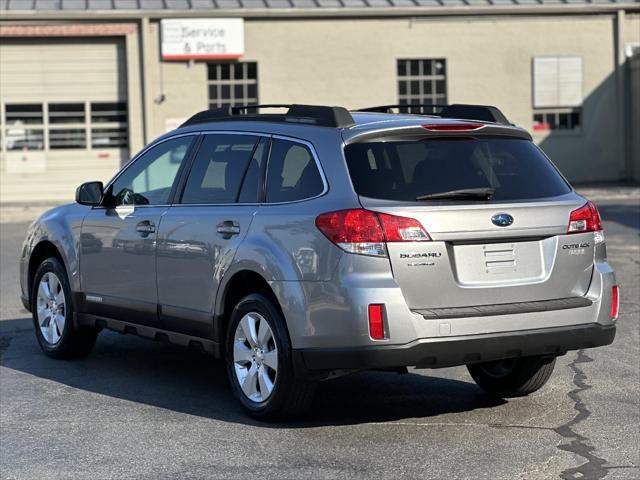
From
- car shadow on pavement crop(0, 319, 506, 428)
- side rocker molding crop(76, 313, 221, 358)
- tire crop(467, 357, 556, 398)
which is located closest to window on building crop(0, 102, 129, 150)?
car shadow on pavement crop(0, 319, 506, 428)

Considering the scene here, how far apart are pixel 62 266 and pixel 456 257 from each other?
368 cm

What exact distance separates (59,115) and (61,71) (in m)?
1.16

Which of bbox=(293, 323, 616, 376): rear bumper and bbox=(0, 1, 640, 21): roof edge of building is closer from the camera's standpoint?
bbox=(293, 323, 616, 376): rear bumper

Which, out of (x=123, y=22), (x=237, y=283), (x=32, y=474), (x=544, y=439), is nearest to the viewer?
(x=32, y=474)

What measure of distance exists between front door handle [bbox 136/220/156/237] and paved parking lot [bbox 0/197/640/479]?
3.35 feet

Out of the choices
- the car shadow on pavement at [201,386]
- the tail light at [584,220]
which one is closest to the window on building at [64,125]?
the car shadow on pavement at [201,386]

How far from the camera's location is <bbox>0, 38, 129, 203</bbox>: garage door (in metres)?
31.0

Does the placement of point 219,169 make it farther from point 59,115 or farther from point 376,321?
point 59,115

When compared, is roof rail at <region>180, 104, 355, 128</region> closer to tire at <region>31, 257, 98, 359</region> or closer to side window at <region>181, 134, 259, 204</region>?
side window at <region>181, 134, 259, 204</region>

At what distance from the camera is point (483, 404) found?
7168 millimetres

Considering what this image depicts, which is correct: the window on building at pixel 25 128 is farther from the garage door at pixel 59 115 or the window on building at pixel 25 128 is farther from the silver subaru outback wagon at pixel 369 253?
the silver subaru outback wagon at pixel 369 253

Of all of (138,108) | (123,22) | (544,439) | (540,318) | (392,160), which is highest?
(123,22)

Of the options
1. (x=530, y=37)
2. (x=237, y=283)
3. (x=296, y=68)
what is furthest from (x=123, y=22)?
(x=237, y=283)

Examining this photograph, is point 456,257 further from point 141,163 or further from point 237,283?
point 141,163
